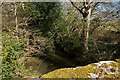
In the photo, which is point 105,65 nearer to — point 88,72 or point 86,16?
point 88,72

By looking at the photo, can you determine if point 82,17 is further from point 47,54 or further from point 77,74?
point 77,74

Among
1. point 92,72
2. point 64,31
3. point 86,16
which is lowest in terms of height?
point 64,31

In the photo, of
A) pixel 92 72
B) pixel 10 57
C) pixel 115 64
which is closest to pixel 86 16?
pixel 10 57

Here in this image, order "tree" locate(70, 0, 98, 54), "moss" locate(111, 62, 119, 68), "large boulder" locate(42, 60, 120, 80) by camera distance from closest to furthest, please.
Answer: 1. "large boulder" locate(42, 60, 120, 80)
2. "moss" locate(111, 62, 119, 68)
3. "tree" locate(70, 0, 98, 54)

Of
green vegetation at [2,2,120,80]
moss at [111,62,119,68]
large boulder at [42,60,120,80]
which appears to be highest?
Result: moss at [111,62,119,68]

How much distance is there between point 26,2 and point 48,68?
3.25 meters

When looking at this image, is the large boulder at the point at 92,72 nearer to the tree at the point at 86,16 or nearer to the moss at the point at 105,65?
the moss at the point at 105,65

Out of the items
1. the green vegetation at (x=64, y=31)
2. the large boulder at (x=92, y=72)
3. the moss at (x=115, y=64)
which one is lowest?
the green vegetation at (x=64, y=31)

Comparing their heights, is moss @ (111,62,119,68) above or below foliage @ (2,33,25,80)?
above

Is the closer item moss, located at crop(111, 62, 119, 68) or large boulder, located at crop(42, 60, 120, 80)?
large boulder, located at crop(42, 60, 120, 80)

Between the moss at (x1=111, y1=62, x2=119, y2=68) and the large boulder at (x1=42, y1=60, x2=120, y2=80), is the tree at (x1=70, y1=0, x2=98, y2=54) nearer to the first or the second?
the moss at (x1=111, y1=62, x2=119, y2=68)

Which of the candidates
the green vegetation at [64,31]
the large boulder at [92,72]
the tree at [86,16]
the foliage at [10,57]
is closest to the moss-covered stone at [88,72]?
the large boulder at [92,72]

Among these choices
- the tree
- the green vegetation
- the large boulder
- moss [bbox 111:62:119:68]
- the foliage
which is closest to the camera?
the large boulder

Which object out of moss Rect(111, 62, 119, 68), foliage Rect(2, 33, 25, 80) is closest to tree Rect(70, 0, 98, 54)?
foliage Rect(2, 33, 25, 80)
